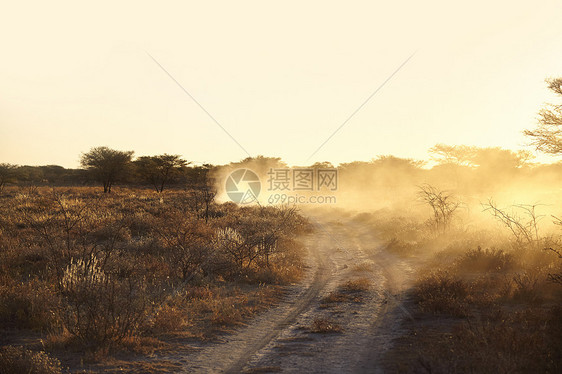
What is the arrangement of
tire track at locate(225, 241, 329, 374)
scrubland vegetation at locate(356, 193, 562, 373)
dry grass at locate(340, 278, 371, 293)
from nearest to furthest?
scrubland vegetation at locate(356, 193, 562, 373) → tire track at locate(225, 241, 329, 374) → dry grass at locate(340, 278, 371, 293)

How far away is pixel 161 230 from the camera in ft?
52.4

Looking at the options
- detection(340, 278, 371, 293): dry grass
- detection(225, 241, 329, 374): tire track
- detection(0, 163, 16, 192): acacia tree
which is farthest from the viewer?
detection(0, 163, 16, 192): acacia tree

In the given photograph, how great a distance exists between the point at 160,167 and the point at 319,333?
167 ft

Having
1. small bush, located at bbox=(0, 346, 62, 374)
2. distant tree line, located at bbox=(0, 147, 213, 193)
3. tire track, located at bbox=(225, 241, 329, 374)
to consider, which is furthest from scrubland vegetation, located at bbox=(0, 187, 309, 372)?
distant tree line, located at bbox=(0, 147, 213, 193)

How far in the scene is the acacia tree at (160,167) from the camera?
175 feet

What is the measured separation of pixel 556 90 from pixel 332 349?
18.9m

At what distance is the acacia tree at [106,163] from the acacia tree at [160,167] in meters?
4.24

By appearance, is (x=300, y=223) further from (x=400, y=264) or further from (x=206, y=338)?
(x=206, y=338)

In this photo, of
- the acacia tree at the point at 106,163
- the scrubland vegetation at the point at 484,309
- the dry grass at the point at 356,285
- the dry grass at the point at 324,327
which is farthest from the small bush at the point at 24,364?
the acacia tree at the point at 106,163

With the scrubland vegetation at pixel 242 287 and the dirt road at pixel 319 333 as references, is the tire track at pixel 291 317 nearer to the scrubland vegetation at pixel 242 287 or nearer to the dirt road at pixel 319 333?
the dirt road at pixel 319 333

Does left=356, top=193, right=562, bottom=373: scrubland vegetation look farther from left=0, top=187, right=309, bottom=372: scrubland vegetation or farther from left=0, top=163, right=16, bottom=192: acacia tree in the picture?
left=0, top=163, right=16, bottom=192: acacia tree

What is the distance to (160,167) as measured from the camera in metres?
53.9

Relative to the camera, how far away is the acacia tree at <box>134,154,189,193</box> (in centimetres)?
5331

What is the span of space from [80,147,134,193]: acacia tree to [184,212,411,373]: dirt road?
39.6 meters
